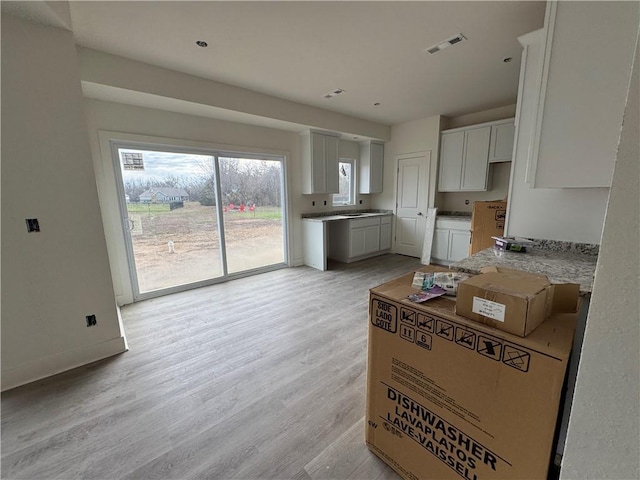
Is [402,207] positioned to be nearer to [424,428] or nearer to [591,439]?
[424,428]

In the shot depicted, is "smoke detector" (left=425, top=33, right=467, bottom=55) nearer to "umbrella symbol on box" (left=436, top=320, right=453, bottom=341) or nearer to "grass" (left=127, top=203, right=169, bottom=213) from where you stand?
"umbrella symbol on box" (left=436, top=320, right=453, bottom=341)

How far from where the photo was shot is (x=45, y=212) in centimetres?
193

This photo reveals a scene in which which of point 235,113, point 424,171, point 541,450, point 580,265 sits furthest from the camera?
point 424,171

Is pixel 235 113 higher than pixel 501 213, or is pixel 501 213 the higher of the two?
pixel 235 113

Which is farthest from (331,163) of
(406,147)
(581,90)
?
(581,90)

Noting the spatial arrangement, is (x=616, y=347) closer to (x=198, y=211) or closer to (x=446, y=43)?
(x=446, y=43)

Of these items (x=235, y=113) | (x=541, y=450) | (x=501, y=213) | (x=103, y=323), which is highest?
(x=235, y=113)

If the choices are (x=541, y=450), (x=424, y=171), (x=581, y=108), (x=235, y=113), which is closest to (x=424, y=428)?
(x=541, y=450)

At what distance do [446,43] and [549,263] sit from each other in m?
2.10

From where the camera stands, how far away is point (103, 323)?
2.25 metres

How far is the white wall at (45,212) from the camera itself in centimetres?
179

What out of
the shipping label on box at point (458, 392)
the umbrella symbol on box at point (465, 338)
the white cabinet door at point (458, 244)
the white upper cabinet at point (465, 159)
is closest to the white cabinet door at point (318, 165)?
the white upper cabinet at point (465, 159)

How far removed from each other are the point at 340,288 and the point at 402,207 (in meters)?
2.67

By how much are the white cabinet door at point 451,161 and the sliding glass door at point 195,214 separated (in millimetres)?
2949
